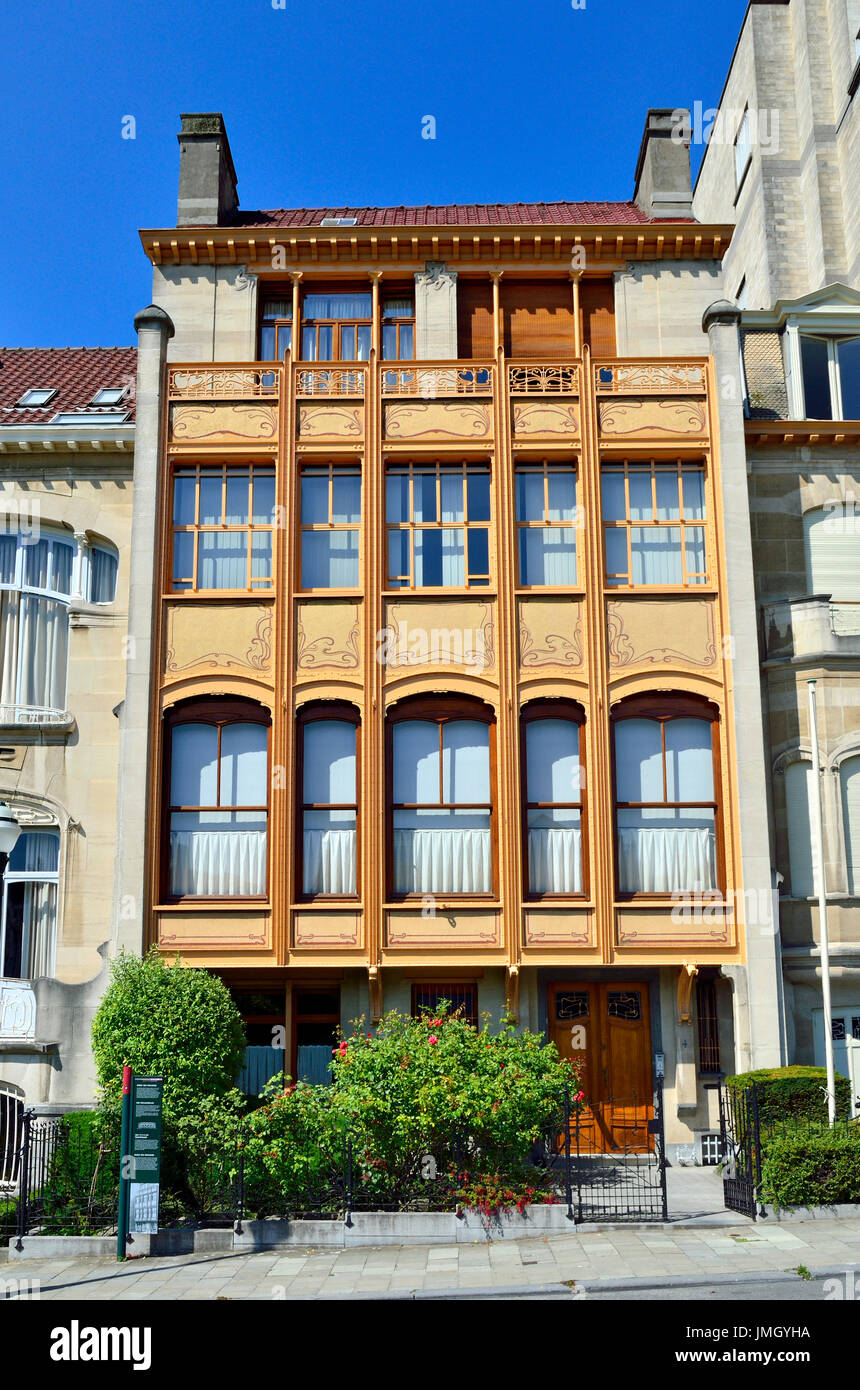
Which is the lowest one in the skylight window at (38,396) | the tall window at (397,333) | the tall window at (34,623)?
the tall window at (34,623)

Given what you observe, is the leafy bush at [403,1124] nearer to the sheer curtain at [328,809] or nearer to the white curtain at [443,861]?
the white curtain at [443,861]

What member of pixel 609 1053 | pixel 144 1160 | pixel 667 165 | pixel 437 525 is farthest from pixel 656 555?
pixel 144 1160

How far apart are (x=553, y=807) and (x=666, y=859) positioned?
6.53 ft

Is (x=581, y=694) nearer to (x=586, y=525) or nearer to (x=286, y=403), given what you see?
(x=586, y=525)

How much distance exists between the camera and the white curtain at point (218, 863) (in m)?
20.4

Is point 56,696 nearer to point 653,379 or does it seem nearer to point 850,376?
point 653,379

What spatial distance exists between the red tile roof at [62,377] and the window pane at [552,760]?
31.3ft

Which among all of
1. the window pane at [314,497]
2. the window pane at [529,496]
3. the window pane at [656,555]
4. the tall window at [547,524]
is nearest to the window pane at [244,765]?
the window pane at [314,497]

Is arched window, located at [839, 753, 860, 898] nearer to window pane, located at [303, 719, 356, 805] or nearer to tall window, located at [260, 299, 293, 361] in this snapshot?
window pane, located at [303, 719, 356, 805]

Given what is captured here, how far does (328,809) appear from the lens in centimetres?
2061

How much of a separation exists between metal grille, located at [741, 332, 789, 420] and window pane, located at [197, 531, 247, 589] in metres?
10.2

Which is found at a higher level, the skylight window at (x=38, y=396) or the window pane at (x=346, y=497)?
the skylight window at (x=38, y=396)

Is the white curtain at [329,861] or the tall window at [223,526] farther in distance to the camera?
the tall window at [223,526]
